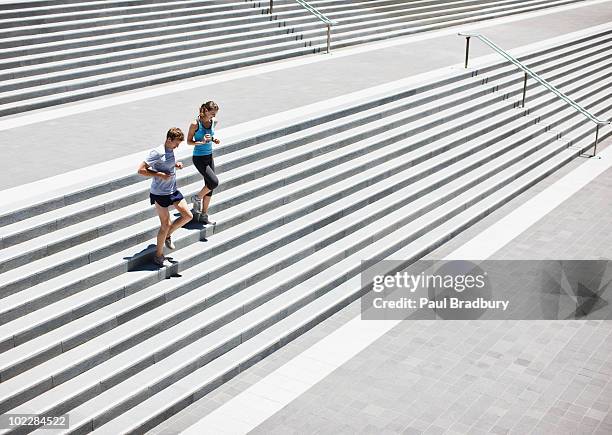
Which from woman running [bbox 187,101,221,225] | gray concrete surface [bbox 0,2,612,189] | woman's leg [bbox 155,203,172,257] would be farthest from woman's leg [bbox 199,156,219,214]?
gray concrete surface [bbox 0,2,612,189]

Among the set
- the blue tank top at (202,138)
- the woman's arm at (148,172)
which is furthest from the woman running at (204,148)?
the woman's arm at (148,172)

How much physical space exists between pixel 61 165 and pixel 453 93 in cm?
819

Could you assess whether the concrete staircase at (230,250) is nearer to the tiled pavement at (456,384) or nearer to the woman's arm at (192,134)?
the tiled pavement at (456,384)

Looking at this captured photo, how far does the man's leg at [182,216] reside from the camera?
8383 millimetres

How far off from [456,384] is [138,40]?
10170 mm

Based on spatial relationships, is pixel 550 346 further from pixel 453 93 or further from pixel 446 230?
pixel 453 93

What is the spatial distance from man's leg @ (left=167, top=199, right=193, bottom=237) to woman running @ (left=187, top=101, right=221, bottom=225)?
30.0 inches

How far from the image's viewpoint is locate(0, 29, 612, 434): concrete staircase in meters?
7.29

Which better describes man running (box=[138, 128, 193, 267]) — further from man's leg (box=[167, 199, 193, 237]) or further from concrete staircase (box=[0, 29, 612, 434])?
concrete staircase (box=[0, 29, 612, 434])

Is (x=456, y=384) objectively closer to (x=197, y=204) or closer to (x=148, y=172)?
(x=197, y=204)

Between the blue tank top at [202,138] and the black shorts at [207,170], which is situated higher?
the blue tank top at [202,138]

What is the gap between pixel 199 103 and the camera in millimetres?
13328

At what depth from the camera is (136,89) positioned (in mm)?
14352

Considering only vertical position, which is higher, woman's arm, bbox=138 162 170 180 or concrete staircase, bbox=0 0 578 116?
concrete staircase, bbox=0 0 578 116
